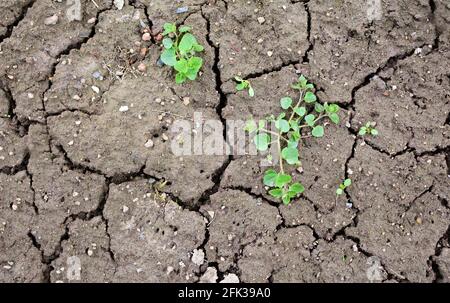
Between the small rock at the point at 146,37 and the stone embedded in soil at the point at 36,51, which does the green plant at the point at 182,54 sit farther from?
the stone embedded in soil at the point at 36,51

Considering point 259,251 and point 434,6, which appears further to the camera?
point 434,6

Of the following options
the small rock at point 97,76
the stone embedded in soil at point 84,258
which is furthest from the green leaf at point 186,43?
the stone embedded in soil at point 84,258

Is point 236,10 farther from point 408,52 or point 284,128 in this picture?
point 408,52

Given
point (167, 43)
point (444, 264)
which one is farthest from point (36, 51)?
point (444, 264)

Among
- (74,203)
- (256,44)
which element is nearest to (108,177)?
(74,203)

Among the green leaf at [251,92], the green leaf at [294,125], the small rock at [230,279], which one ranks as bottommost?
the small rock at [230,279]

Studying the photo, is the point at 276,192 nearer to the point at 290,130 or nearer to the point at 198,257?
the point at 290,130
